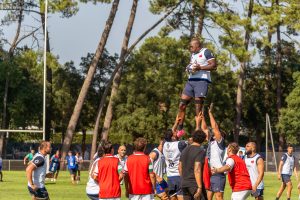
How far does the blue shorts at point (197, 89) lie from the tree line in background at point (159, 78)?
35375 millimetres

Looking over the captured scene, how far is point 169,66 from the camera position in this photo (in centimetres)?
6950

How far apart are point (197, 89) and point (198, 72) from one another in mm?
397

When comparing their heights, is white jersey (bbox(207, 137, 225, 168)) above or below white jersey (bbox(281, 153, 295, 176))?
above

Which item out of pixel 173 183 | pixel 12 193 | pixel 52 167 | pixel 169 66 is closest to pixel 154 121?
pixel 169 66

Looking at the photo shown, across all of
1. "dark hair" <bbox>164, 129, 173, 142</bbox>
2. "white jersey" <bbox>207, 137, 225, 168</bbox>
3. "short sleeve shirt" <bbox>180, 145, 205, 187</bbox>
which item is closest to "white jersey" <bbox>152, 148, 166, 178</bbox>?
"dark hair" <bbox>164, 129, 173, 142</bbox>

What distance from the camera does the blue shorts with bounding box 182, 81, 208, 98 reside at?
1722 centimetres

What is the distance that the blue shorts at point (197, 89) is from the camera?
56.5 ft

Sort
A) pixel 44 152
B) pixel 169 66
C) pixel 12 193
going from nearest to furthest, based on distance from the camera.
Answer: pixel 44 152 → pixel 12 193 → pixel 169 66

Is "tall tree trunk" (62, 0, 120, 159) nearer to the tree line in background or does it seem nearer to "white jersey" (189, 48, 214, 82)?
the tree line in background

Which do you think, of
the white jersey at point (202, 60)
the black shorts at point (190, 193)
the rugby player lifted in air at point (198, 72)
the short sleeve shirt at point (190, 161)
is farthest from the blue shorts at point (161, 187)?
the short sleeve shirt at point (190, 161)

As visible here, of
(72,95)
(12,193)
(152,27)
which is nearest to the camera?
(12,193)

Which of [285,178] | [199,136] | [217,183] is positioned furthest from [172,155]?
[285,178]

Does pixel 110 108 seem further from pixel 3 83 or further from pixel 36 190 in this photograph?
pixel 36 190

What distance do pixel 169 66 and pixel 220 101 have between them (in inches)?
224
